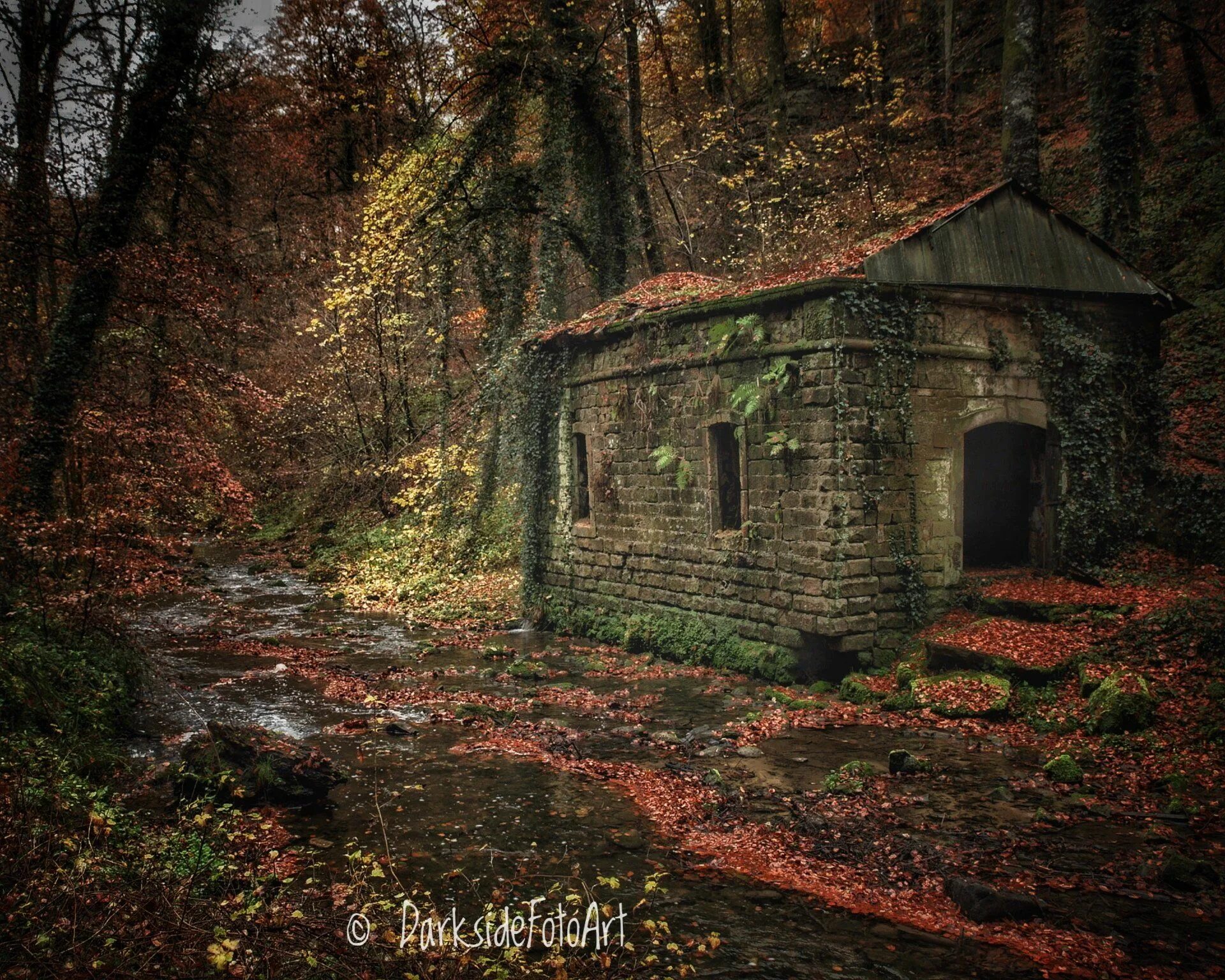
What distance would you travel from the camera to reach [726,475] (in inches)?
481

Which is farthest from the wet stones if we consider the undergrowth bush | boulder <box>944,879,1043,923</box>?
the undergrowth bush

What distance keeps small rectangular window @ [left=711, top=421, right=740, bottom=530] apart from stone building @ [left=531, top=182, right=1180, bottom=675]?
0.03 meters

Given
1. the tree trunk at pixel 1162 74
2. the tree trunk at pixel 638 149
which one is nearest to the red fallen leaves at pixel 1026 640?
the tree trunk at pixel 638 149

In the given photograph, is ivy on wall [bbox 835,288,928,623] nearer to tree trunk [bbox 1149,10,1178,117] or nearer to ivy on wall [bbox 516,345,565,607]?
ivy on wall [bbox 516,345,565,607]

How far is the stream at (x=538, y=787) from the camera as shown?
4.80 metres

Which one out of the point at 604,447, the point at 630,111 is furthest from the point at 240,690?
the point at 630,111

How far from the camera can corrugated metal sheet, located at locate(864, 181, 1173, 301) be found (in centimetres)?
1055

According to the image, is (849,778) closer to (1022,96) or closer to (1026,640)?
(1026,640)

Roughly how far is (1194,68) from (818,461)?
15.1 m

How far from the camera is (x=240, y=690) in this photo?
10.9 metres

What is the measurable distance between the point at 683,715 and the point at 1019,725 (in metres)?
3.63

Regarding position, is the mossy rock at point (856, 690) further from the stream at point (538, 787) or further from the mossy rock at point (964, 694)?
the stream at point (538, 787)

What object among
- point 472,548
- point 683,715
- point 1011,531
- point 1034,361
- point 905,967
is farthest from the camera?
point 472,548

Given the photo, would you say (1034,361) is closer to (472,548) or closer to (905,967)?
(905,967)
